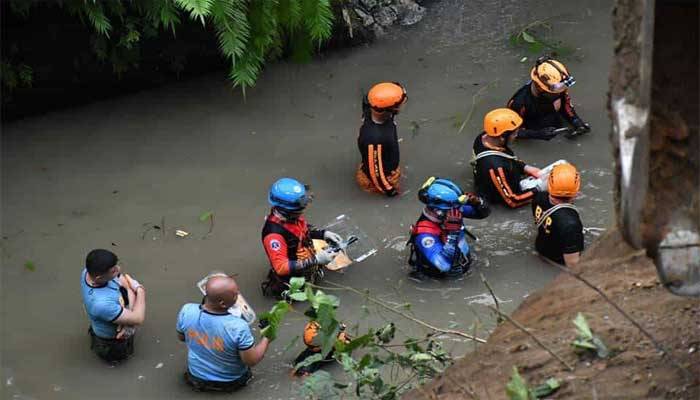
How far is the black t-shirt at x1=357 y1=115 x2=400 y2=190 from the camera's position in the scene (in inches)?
315

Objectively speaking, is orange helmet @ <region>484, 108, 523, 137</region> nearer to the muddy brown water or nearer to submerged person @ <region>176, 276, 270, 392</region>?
the muddy brown water

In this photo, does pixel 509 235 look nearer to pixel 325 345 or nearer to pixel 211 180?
pixel 211 180

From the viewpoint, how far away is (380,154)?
8008 millimetres

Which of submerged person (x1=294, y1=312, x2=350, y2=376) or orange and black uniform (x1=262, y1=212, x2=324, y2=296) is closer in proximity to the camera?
submerged person (x1=294, y1=312, x2=350, y2=376)

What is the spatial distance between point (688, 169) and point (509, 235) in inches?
189

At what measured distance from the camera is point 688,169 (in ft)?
10.0

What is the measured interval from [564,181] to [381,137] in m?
1.57

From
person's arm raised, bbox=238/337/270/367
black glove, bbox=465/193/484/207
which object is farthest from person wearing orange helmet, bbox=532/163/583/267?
person's arm raised, bbox=238/337/270/367

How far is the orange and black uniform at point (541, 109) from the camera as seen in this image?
28.5ft

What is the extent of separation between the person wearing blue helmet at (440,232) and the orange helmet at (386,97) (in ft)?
3.18

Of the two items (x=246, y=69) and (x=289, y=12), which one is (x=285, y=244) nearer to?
(x=246, y=69)

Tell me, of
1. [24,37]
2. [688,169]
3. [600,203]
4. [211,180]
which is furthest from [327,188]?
[688,169]

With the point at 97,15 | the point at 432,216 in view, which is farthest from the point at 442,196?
the point at 97,15

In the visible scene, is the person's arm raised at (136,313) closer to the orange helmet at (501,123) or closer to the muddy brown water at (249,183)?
the muddy brown water at (249,183)
